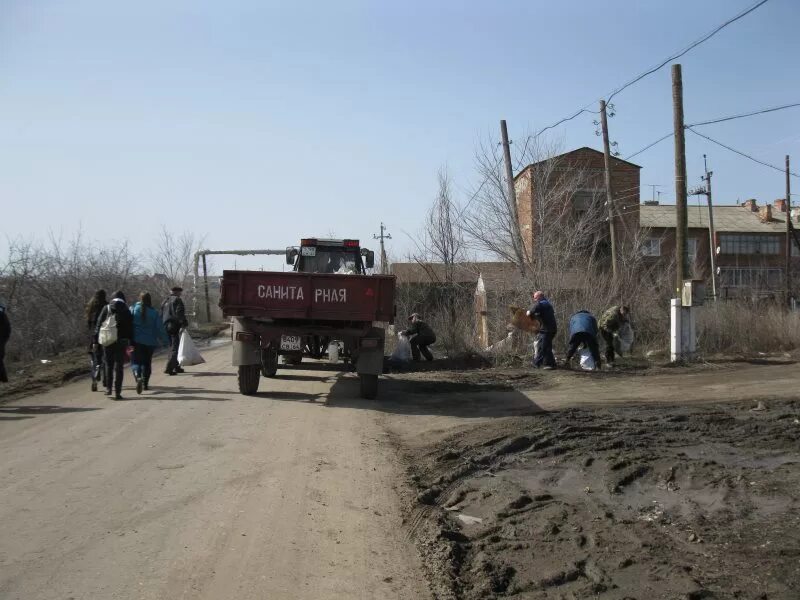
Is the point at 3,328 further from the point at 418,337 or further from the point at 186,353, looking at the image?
the point at 418,337

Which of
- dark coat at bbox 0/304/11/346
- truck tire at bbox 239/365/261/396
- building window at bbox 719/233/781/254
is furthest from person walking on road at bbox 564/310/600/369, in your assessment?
building window at bbox 719/233/781/254

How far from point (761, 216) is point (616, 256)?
45.3m

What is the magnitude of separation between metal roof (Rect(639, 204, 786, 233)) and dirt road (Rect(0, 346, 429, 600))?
45.5m

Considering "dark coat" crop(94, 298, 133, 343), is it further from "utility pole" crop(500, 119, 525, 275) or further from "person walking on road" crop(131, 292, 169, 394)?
"utility pole" crop(500, 119, 525, 275)

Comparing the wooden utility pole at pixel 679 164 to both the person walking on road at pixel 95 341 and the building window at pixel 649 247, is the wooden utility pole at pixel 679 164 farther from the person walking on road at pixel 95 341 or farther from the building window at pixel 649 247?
the person walking on road at pixel 95 341

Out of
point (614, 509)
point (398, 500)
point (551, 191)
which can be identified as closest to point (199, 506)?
point (398, 500)

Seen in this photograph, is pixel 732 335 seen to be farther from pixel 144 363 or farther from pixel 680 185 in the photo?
pixel 144 363

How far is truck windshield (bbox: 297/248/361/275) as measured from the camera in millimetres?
16359

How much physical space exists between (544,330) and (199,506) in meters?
10.8

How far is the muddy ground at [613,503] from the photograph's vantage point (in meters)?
4.39

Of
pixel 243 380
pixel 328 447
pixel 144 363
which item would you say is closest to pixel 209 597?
pixel 328 447

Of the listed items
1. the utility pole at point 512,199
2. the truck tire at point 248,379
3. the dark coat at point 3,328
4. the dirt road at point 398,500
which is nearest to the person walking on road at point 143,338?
the dirt road at point 398,500

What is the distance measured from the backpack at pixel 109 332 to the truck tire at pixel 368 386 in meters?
4.09

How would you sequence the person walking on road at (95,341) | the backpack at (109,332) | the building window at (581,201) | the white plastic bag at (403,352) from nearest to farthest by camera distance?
the backpack at (109,332), the person walking on road at (95,341), the white plastic bag at (403,352), the building window at (581,201)
